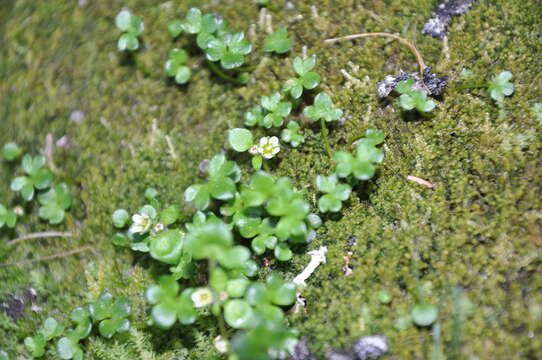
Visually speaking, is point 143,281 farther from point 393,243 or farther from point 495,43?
point 495,43

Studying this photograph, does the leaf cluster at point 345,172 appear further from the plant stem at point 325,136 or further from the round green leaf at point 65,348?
the round green leaf at point 65,348

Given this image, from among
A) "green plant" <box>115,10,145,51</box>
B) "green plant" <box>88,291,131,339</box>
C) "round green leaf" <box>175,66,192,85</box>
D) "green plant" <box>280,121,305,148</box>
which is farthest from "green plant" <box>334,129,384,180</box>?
"green plant" <box>115,10,145,51</box>

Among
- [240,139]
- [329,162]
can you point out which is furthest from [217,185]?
[329,162]

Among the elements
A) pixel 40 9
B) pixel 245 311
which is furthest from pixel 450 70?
pixel 40 9

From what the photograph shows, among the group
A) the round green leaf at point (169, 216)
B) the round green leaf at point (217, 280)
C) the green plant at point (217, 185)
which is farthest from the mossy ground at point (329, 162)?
the round green leaf at point (217, 280)

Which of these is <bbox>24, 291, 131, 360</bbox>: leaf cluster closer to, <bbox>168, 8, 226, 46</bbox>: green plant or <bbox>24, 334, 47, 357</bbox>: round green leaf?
<bbox>24, 334, 47, 357</bbox>: round green leaf

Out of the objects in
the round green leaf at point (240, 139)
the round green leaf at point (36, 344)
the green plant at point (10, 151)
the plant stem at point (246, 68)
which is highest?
the plant stem at point (246, 68)

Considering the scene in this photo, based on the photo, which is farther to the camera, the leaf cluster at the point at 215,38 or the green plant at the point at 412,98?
the leaf cluster at the point at 215,38
